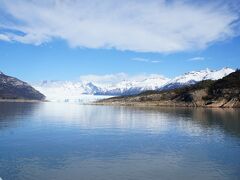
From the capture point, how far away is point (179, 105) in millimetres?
191375

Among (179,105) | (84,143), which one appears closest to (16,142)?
(84,143)

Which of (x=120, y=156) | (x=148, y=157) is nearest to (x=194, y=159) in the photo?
(x=148, y=157)

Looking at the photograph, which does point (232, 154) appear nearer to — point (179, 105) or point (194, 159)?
point (194, 159)

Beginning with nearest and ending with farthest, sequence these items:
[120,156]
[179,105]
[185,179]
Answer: [185,179]
[120,156]
[179,105]

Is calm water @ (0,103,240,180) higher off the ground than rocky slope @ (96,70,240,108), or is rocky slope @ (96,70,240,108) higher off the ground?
rocky slope @ (96,70,240,108)

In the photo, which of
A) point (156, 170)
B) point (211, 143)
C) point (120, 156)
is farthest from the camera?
point (211, 143)

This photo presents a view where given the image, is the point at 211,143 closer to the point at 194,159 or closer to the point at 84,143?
the point at 194,159

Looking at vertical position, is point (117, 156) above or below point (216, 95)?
below

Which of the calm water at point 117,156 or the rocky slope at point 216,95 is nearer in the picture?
the calm water at point 117,156

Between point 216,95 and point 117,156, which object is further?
point 216,95

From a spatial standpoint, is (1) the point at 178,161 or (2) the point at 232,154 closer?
(1) the point at 178,161

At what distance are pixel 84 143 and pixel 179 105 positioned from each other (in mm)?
147875

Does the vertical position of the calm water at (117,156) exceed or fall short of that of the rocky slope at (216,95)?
it falls short

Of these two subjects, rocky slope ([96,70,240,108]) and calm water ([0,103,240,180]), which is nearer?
calm water ([0,103,240,180])
